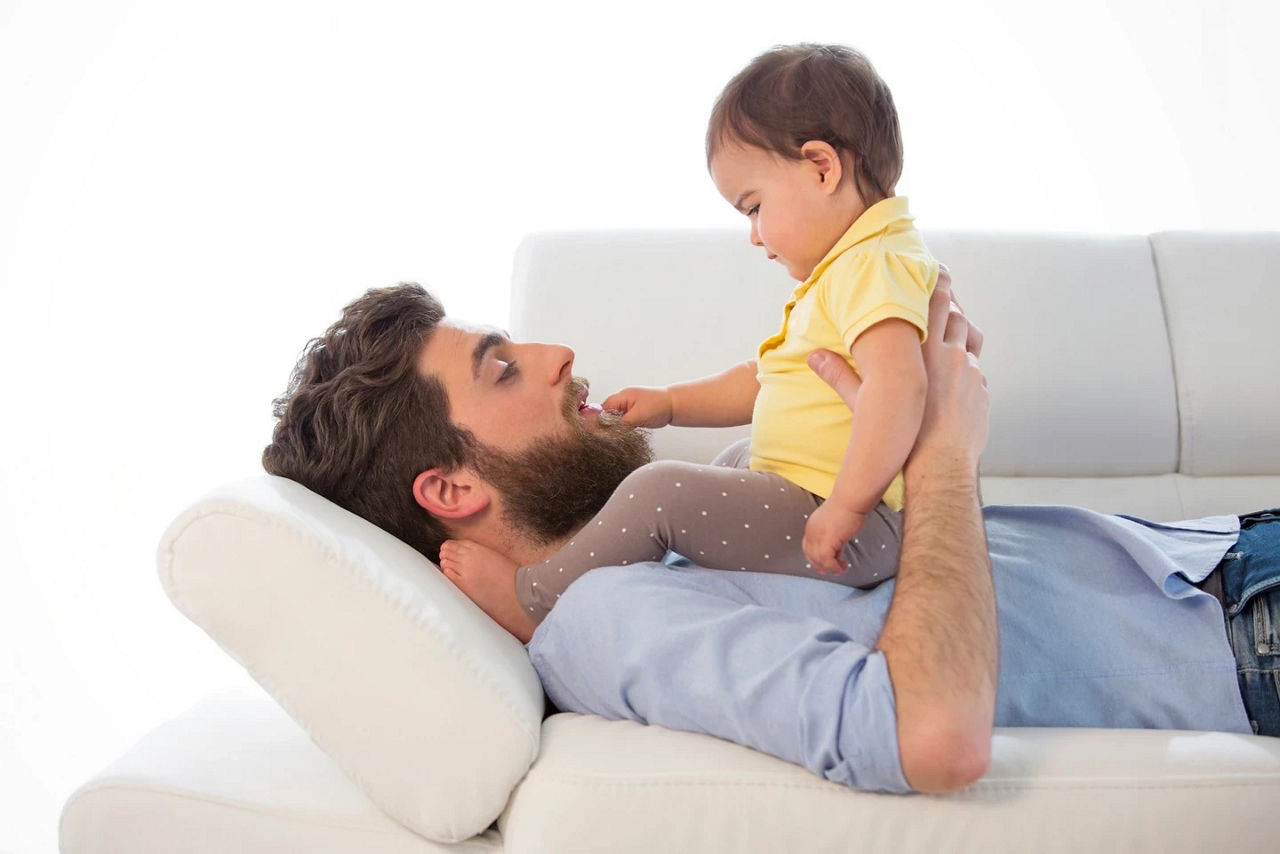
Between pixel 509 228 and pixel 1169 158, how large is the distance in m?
2.01

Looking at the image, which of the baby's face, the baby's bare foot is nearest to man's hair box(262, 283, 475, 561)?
the baby's bare foot

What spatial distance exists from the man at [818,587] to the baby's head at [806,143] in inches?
7.1

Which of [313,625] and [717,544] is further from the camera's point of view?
[717,544]

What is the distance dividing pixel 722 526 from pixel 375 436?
0.53 m

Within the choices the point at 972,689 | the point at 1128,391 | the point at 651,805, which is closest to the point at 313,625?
the point at 651,805

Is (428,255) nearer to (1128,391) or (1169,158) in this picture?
(1128,391)

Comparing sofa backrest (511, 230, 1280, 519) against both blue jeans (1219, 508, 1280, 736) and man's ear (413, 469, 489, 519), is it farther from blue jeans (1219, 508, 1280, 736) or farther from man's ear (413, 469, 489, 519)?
blue jeans (1219, 508, 1280, 736)

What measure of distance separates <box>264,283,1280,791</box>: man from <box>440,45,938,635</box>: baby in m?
0.06

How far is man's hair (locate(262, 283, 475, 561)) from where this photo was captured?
1.58m

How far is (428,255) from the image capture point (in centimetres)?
304

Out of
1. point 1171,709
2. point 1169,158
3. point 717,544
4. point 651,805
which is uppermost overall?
Result: point 1169,158

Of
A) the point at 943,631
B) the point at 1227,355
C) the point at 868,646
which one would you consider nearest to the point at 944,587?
the point at 943,631

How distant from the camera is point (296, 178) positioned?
2988 millimetres

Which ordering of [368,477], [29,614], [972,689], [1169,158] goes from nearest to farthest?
[972,689] → [368,477] → [29,614] → [1169,158]
